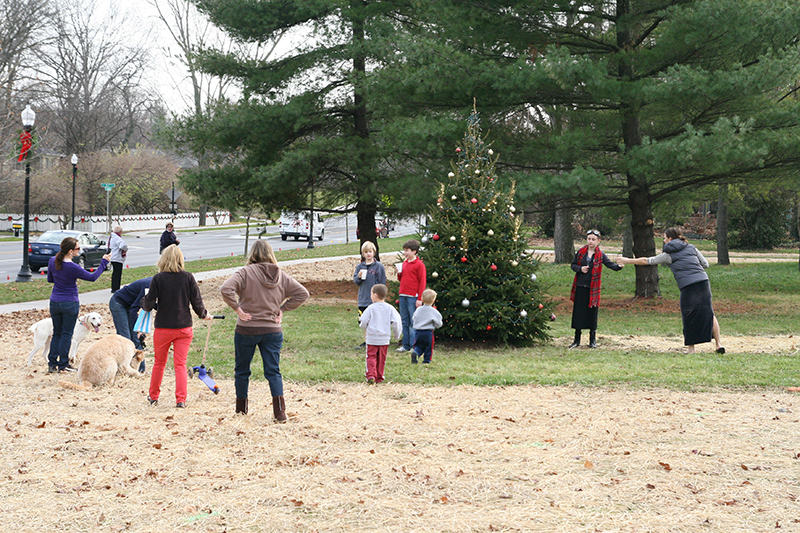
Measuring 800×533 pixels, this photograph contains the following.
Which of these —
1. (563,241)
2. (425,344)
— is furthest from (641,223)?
(563,241)

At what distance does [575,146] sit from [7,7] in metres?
37.2

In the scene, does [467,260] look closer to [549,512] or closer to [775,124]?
[549,512]

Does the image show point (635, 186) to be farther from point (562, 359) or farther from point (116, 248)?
point (116, 248)

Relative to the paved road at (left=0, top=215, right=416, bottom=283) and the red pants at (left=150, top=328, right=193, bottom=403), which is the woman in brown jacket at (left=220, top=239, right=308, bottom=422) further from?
the paved road at (left=0, top=215, right=416, bottom=283)

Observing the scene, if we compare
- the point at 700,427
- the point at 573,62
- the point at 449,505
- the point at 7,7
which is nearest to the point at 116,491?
the point at 449,505

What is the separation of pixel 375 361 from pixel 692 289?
4.75 meters

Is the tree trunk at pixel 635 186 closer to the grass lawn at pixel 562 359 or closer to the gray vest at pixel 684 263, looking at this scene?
the grass lawn at pixel 562 359

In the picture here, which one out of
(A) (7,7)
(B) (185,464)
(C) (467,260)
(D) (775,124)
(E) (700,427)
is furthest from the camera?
(A) (7,7)

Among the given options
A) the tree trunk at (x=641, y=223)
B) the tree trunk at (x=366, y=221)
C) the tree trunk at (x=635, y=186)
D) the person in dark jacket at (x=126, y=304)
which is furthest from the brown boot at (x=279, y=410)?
the tree trunk at (x=366, y=221)

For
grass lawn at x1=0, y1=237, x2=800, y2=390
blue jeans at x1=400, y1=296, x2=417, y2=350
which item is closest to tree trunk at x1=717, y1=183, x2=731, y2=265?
grass lawn at x1=0, y1=237, x2=800, y2=390

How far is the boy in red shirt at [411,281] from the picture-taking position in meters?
9.88

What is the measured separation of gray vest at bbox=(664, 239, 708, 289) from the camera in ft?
33.2

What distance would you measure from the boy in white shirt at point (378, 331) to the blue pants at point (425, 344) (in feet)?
3.46

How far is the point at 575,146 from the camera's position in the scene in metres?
14.9
